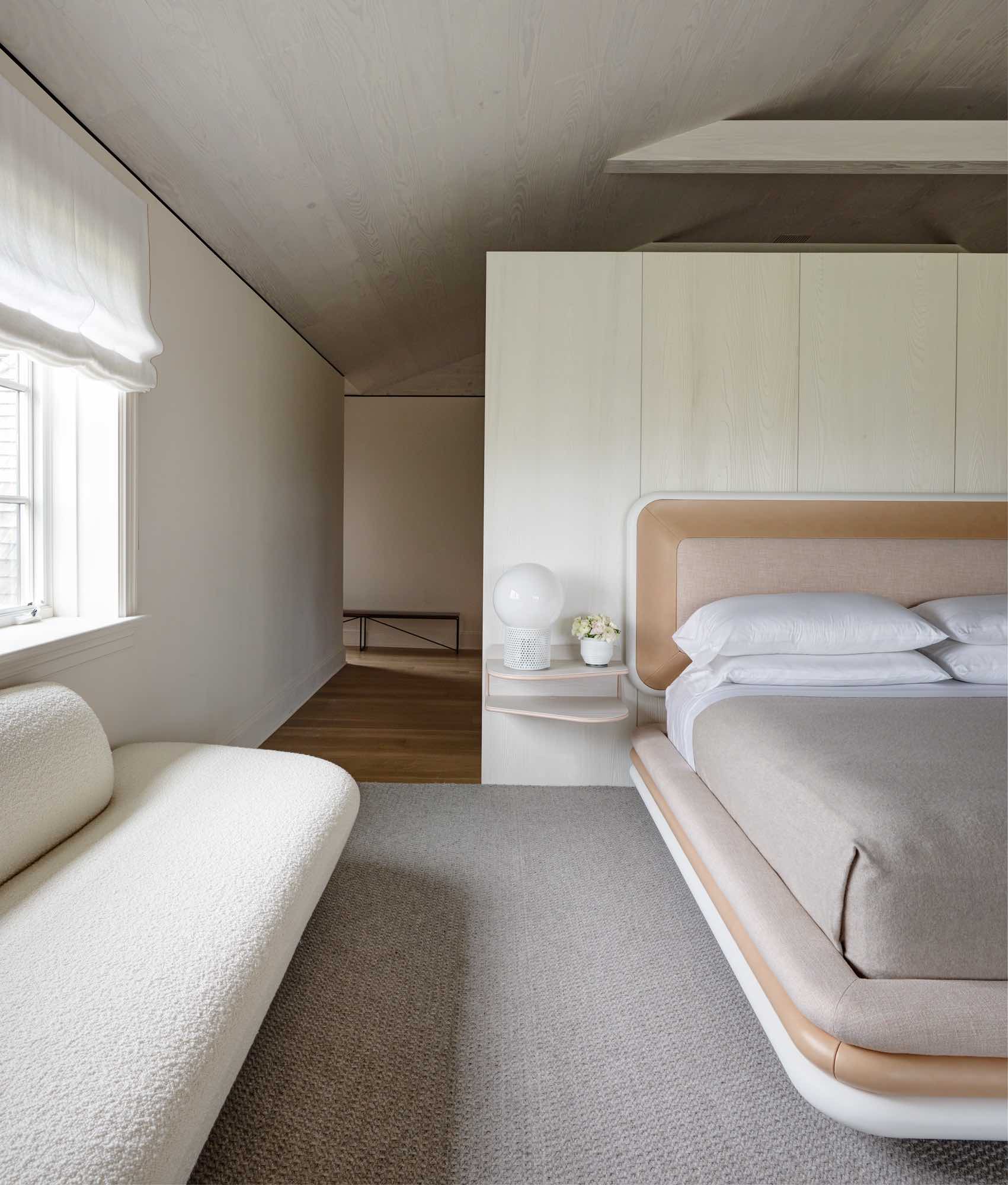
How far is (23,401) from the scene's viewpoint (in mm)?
1852

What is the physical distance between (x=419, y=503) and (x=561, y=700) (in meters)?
3.89

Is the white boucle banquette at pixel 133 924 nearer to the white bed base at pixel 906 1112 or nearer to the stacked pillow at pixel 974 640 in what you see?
the white bed base at pixel 906 1112

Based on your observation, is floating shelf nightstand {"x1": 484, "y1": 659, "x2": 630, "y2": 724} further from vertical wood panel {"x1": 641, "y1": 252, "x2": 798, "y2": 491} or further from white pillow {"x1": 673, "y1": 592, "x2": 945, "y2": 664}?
vertical wood panel {"x1": 641, "y1": 252, "x2": 798, "y2": 491}

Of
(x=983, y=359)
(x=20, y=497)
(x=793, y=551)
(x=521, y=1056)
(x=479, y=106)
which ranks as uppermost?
(x=479, y=106)

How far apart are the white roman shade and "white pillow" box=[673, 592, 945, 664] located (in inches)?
79.0

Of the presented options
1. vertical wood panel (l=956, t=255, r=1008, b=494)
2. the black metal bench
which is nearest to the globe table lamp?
vertical wood panel (l=956, t=255, r=1008, b=494)

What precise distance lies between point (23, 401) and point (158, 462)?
0.44 metres

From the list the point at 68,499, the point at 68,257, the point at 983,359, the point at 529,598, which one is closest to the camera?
the point at 68,257

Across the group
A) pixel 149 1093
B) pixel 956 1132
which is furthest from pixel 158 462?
Answer: pixel 956 1132

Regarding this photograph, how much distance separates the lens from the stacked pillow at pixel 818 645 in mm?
2170

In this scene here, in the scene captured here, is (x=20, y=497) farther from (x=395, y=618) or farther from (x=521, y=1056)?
(x=395, y=618)

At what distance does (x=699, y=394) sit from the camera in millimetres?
2717

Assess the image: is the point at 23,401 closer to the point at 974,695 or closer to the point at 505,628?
the point at 505,628

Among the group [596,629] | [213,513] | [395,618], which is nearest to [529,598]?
[596,629]
